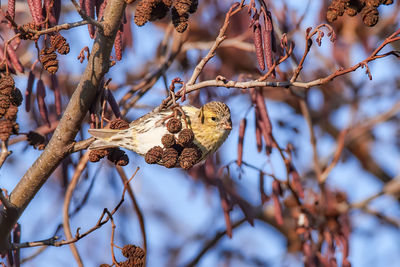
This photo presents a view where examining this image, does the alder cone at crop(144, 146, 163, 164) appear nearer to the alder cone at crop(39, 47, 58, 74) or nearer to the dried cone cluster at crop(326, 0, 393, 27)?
the alder cone at crop(39, 47, 58, 74)

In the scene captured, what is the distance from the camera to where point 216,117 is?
3.59 meters

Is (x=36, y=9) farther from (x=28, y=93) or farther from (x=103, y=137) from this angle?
(x=103, y=137)

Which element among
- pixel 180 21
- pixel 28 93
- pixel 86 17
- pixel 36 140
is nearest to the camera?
pixel 86 17

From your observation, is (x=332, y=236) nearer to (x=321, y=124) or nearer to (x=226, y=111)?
(x=226, y=111)

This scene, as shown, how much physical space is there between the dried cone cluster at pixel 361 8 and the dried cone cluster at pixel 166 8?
0.63m

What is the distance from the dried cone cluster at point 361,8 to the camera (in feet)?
7.93

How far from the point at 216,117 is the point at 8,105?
145 centimetres

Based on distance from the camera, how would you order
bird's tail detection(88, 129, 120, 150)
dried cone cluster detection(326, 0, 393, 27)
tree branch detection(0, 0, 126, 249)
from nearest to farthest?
1. dried cone cluster detection(326, 0, 393, 27)
2. tree branch detection(0, 0, 126, 249)
3. bird's tail detection(88, 129, 120, 150)

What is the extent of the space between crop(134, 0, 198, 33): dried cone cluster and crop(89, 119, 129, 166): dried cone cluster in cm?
66

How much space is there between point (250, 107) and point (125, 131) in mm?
798

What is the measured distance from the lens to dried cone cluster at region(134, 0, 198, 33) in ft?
8.27

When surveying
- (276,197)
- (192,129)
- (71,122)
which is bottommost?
(276,197)

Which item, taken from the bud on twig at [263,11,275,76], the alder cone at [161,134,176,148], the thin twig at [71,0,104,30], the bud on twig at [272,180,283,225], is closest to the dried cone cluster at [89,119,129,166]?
the alder cone at [161,134,176,148]

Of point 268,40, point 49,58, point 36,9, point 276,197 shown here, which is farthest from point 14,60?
point 276,197
